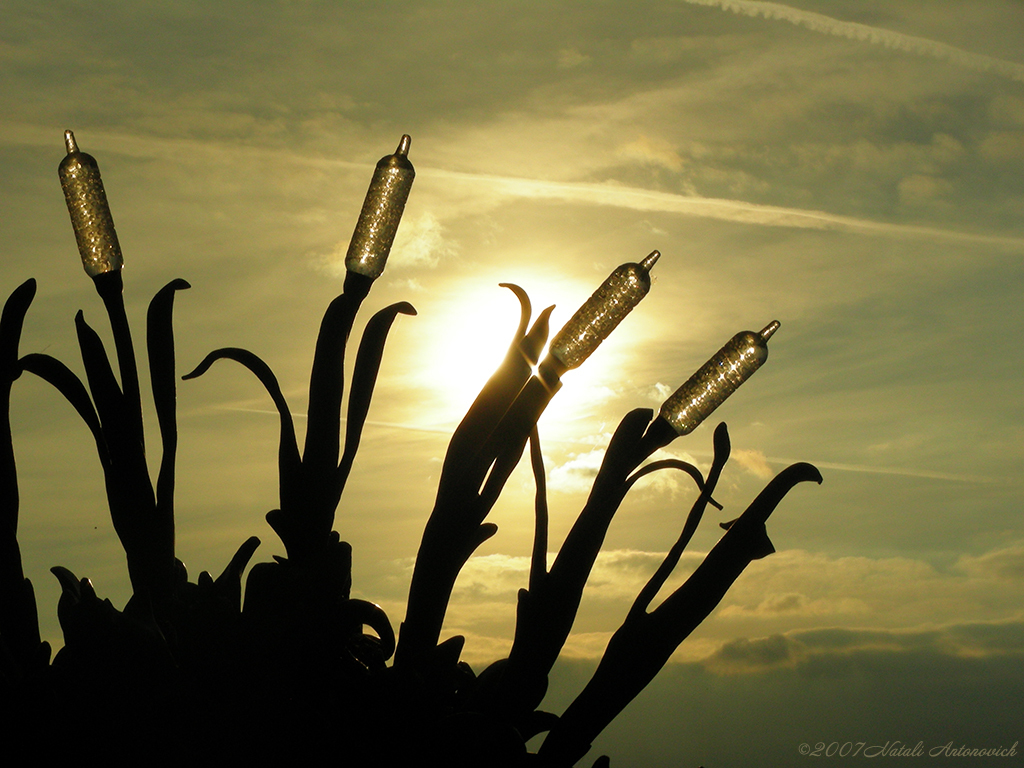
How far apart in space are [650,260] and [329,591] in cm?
114

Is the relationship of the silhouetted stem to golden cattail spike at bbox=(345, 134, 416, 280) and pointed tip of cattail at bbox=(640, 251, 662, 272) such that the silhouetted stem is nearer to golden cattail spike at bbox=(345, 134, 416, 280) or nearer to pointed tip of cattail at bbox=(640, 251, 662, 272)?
pointed tip of cattail at bbox=(640, 251, 662, 272)

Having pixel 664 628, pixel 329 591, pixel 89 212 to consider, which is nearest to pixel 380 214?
pixel 89 212

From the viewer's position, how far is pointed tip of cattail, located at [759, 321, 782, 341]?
221cm

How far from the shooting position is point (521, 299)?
2.30 meters

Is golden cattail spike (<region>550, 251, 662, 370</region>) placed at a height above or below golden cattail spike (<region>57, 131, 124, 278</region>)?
below

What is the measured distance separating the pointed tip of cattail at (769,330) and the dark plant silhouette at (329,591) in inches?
1.9

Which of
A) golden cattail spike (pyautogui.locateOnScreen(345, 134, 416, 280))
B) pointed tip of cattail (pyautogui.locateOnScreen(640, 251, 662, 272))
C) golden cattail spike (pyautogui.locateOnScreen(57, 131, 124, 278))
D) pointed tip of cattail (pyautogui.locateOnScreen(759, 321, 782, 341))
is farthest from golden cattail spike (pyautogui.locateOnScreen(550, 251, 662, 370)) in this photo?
golden cattail spike (pyautogui.locateOnScreen(57, 131, 124, 278))

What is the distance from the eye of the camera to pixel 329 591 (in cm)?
210

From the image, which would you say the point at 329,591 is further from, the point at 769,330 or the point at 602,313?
the point at 769,330

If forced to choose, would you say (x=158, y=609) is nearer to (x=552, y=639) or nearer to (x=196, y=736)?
(x=196, y=736)

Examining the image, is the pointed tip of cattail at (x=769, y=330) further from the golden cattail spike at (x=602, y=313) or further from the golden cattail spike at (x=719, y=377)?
the golden cattail spike at (x=602, y=313)

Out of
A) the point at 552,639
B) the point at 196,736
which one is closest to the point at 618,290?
the point at 552,639

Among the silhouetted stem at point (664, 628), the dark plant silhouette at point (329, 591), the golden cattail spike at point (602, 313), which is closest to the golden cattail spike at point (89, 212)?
the dark plant silhouette at point (329, 591)

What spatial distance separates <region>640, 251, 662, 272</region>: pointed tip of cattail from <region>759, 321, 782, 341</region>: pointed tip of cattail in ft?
1.07
